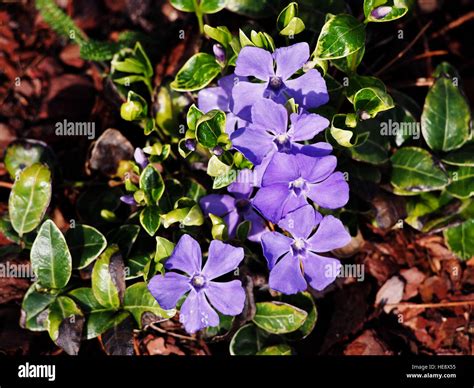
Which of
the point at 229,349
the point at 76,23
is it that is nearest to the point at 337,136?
the point at 229,349

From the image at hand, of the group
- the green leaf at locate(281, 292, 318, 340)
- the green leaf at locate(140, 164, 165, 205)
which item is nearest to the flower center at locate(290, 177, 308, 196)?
the green leaf at locate(140, 164, 165, 205)

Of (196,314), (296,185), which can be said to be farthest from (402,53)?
(196,314)

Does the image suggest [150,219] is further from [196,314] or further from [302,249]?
[302,249]

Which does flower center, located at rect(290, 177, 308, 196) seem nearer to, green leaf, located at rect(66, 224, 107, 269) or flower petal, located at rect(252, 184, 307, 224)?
flower petal, located at rect(252, 184, 307, 224)

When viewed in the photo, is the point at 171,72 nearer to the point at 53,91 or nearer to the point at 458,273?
the point at 53,91

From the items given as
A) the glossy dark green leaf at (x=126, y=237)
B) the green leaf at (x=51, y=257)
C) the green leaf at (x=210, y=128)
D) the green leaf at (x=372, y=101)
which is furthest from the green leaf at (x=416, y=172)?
the green leaf at (x=51, y=257)
